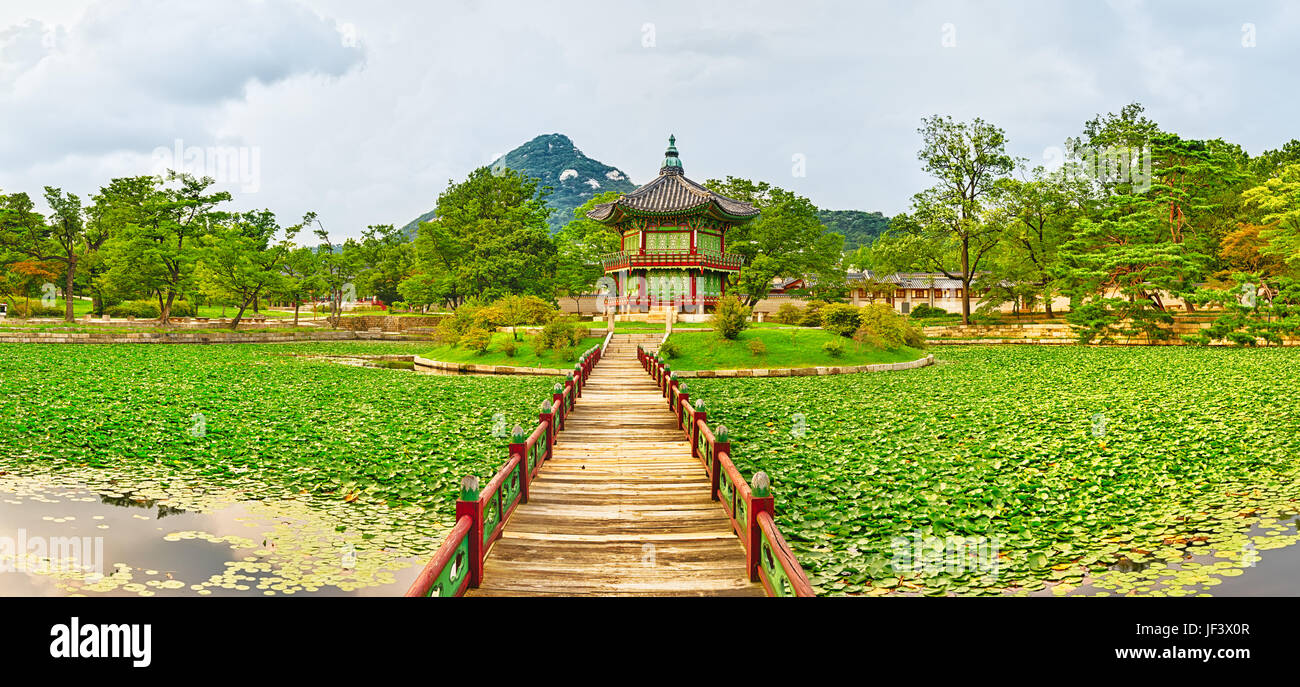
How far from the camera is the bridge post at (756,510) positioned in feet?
15.9

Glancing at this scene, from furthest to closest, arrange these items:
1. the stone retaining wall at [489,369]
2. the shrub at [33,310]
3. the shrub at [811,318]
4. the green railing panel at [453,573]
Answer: the shrub at [33,310] → the shrub at [811,318] → the stone retaining wall at [489,369] → the green railing panel at [453,573]

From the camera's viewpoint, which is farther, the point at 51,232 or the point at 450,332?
the point at 51,232

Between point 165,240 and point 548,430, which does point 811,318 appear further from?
point 165,240

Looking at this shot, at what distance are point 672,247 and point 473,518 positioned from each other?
32.4 meters

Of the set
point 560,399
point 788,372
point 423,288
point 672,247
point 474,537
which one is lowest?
point 788,372

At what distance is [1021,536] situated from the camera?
6203mm

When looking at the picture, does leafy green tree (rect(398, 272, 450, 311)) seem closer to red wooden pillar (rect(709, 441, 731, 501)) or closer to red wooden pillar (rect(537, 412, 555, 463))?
red wooden pillar (rect(537, 412, 555, 463))

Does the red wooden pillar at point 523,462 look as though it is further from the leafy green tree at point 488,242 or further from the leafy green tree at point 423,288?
the leafy green tree at point 423,288

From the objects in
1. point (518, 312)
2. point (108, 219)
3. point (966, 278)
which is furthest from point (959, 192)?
point (108, 219)

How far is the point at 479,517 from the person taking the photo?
16.1ft

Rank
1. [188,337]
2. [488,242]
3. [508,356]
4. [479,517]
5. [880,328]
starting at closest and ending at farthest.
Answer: [479,517] < [508,356] < [880,328] < [188,337] < [488,242]

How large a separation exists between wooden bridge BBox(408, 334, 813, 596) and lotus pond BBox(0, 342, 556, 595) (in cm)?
105

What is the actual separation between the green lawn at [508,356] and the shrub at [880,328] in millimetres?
10890

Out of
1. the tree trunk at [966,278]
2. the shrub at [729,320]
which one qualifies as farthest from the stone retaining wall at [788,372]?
the tree trunk at [966,278]
